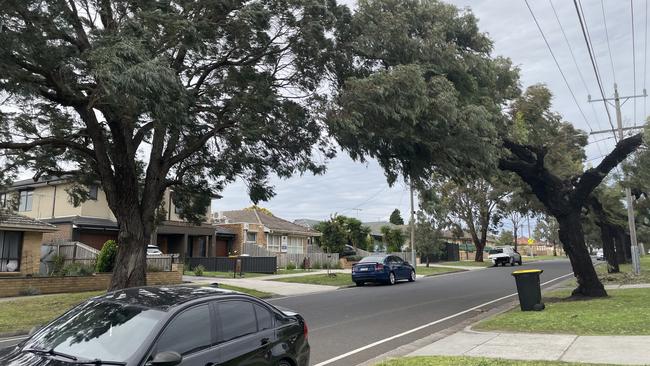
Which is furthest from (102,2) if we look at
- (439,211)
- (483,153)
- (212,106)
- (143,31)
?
(439,211)

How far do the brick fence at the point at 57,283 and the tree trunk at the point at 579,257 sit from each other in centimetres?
1692

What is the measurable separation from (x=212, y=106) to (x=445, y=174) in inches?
308

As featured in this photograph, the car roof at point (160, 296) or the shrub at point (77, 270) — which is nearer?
the car roof at point (160, 296)

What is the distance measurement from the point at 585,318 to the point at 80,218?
30.4 metres

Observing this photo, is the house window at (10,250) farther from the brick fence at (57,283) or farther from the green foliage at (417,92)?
the green foliage at (417,92)

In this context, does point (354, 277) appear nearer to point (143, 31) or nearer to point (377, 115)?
point (377, 115)

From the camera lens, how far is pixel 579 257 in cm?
1652

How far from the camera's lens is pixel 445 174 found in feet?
56.7

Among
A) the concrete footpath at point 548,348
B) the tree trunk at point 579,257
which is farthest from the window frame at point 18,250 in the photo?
the tree trunk at point 579,257

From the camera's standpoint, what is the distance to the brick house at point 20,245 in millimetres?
25000

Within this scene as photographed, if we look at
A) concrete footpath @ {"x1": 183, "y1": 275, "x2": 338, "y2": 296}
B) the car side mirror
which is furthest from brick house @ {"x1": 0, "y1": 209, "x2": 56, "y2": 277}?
the car side mirror

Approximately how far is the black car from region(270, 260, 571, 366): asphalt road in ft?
10.3

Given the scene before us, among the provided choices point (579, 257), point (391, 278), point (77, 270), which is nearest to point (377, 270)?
point (391, 278)

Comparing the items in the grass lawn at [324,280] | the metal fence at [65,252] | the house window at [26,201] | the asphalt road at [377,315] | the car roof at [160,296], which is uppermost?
the house window at [26,201]
